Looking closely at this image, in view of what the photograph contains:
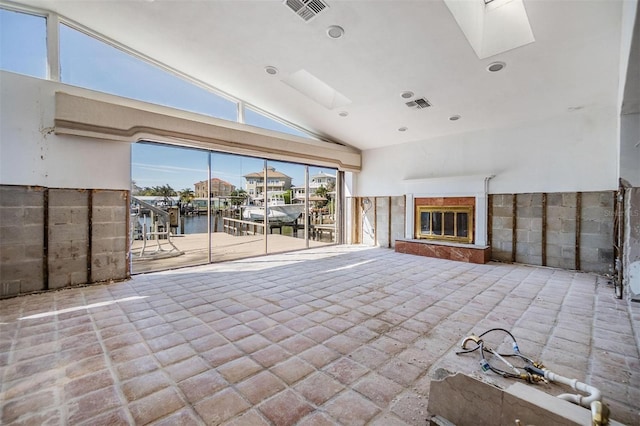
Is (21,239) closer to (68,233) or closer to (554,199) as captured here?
(68,233)

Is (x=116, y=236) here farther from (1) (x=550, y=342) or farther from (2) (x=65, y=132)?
(1) (x=550, y=342)

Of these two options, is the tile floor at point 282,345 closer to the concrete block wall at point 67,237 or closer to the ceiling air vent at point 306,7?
the concrete block wall at point 67,237

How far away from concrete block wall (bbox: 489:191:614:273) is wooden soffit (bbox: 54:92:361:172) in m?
4.52

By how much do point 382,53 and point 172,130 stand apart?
12.7 ft

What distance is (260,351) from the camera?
244 centimetres

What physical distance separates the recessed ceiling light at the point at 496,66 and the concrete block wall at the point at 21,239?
23.0ft

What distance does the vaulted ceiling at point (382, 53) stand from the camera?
3.52 metres

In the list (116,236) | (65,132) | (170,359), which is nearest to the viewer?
(170,359)

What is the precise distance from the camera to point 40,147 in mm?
4090

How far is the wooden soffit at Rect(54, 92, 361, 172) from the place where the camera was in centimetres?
417

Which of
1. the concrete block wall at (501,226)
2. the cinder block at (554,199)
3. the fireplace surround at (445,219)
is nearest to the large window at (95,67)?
the fireplace surround at (445,219)

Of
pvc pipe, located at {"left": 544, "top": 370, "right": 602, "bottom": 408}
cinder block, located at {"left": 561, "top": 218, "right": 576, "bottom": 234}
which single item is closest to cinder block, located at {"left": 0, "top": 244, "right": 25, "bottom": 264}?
pvc pipe, located at {"left": 544, "top": 370, "right": 602, "bottom": 408}

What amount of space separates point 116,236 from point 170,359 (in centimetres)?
336

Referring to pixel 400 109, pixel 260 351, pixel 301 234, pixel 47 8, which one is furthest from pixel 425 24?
pixel 301 234
